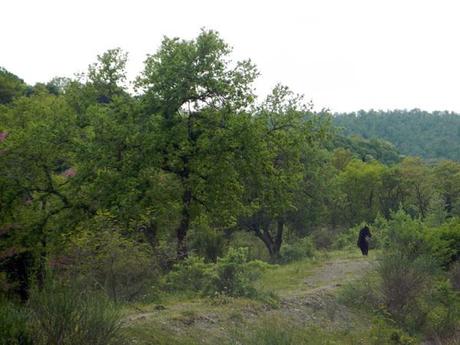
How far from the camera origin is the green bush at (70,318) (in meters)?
7.45

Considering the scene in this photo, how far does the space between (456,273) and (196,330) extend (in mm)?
9451

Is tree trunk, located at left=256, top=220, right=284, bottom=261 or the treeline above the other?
the treeline

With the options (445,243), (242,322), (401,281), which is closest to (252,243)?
(445,243)

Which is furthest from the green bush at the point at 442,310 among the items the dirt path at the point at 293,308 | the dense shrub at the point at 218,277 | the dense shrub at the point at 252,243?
the dense shrub at the point at 252,243

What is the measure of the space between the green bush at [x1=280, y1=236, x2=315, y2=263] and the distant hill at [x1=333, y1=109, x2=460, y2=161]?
92013mm

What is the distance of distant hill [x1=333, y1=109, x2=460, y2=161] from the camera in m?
127

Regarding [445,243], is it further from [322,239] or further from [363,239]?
[322,239]

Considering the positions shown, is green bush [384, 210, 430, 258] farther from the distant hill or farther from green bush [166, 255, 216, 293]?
the distant hill

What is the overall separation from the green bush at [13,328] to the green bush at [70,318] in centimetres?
15

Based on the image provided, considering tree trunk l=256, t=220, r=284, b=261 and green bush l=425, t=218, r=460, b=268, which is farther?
tree trunk l=256, t=220, r=284, b=261

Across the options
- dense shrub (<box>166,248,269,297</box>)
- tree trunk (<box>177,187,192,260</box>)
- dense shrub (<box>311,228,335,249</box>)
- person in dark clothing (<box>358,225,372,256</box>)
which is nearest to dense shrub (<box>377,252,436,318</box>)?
dense shrub (<box>166,248,269,297</box>)

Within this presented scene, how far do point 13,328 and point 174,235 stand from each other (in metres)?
13.6

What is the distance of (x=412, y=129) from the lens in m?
152

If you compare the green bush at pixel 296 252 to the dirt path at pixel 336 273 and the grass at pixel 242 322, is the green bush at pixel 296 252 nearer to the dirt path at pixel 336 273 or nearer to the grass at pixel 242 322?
the dirt path at pixel 336 273
